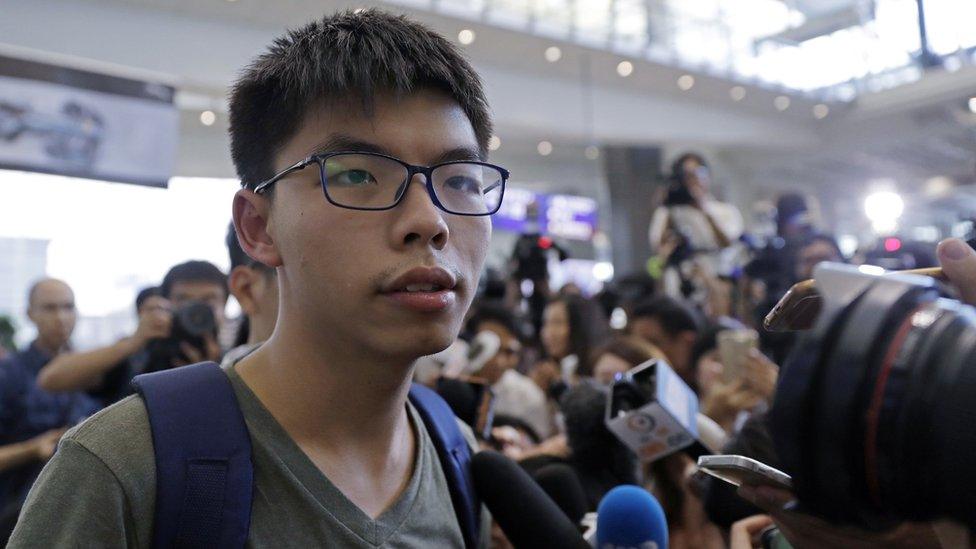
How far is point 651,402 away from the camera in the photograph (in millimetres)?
1646

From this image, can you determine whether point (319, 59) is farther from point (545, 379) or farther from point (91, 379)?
point (545, 379)

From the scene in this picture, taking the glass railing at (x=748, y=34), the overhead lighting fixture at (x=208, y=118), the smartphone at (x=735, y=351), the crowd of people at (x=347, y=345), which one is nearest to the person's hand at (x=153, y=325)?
the crowd of people at (x=347, y=345)

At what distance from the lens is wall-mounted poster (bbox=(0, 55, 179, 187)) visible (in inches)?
162

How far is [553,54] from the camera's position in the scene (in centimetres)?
876

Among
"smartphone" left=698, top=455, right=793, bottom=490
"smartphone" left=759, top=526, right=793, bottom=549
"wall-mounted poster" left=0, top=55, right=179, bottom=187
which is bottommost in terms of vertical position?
"smartphone" left=759, top=526, right=793, bottom=549

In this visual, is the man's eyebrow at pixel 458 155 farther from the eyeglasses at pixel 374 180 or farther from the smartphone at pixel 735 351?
the smartphone at pixel 735 351

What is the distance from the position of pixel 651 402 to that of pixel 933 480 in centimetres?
→ 109

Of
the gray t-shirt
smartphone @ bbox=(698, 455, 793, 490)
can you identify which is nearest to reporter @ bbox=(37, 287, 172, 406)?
the gray t-shirt

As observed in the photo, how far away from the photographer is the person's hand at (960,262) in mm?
837

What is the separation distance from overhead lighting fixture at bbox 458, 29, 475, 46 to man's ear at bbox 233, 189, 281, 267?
702 centimetres

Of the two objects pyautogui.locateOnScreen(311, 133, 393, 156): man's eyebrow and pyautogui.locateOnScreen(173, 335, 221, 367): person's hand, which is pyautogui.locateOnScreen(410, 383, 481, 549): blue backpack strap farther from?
pyautogui.locateOnScreen(173, 335, 221, 367): person's hand

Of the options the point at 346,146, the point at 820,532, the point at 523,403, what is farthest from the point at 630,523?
the point at 523,403

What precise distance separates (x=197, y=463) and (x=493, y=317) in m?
3.05

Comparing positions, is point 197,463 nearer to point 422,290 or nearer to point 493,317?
point 422,290
